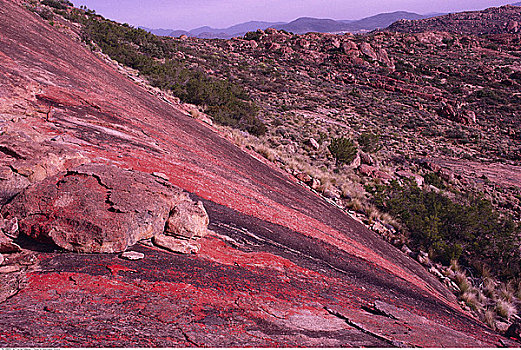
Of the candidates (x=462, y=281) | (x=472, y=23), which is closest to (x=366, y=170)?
(x=462, y=281)

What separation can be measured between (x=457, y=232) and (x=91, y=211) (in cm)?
1110

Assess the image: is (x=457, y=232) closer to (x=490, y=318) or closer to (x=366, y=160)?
(x=490, y=318)

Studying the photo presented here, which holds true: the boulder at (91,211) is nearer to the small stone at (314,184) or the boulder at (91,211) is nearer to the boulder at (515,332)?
the boulder at (515,332)

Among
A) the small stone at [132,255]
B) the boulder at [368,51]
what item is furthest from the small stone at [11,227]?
the boulder at [368,51]

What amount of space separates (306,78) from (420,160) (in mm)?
25814

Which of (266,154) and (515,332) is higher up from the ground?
(266,154)

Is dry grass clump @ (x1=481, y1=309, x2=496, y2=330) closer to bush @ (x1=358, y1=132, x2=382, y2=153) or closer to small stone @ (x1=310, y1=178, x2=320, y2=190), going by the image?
small stone @ (x1=310, y1=178, x2=320, y2=190)

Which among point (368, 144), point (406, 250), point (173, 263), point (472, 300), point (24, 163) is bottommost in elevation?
point (472, 300)

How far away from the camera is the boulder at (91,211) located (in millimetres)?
2498

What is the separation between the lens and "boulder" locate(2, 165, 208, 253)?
250 centimetres

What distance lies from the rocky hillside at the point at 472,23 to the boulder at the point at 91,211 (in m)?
117

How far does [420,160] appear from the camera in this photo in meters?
19.1

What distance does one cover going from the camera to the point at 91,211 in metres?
2.62

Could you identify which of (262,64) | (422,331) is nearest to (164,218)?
(422,331)
